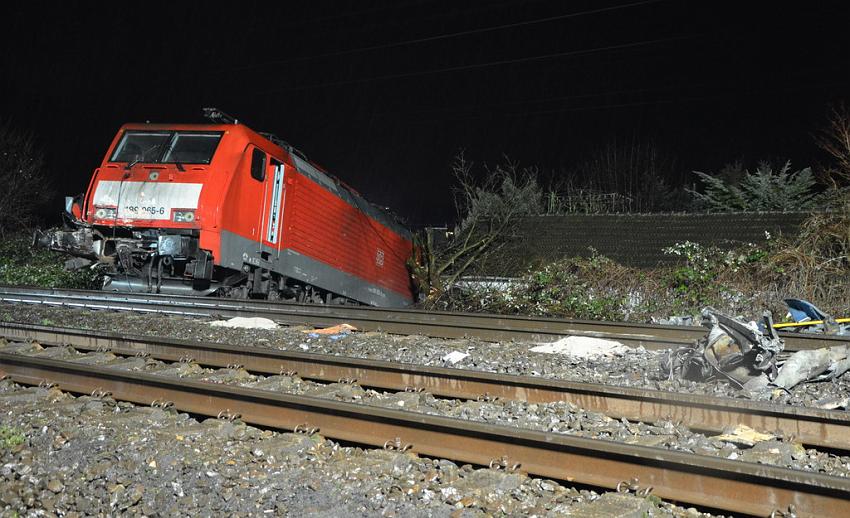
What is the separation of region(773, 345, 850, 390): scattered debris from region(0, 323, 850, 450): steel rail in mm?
1303

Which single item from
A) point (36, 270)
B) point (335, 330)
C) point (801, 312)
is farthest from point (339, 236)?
point (36, 270)

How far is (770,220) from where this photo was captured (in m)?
14.9

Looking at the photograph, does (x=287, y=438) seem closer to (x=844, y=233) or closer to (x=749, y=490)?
(x=749, y=490)

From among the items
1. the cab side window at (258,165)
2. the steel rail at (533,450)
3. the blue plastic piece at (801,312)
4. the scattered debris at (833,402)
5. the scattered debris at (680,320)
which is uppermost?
the cab side window at (258,165)

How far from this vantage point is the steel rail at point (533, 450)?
3.28 metres

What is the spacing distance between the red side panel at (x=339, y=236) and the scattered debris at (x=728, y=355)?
896cm

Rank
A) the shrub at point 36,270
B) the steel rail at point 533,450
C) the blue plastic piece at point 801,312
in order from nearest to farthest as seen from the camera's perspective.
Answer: the steel rail at point 533,450, the blue plastic piece at point 801,312, the shrub at point 36,270

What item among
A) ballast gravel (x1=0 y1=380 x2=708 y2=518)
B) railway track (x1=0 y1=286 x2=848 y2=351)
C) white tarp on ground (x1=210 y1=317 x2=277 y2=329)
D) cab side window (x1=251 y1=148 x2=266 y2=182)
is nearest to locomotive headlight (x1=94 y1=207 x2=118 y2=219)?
railway track (x1=0 y1=286 x2=848 y2=351)

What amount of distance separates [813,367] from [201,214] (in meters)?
9.10

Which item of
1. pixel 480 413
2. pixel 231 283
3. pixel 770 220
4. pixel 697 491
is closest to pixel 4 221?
pixel 231 283

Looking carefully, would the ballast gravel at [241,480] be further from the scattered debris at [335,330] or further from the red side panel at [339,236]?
the red side panel at [339,236]

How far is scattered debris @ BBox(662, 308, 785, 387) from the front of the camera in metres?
5.75

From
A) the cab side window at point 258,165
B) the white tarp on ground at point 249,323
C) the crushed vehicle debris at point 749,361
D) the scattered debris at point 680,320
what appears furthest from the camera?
the cab side window at point 258,165

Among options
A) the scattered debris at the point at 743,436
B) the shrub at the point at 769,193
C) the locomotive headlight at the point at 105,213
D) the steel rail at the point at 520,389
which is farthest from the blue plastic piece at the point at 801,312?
the locomotive headlight at the point at 105,213
